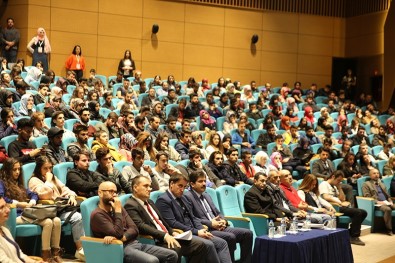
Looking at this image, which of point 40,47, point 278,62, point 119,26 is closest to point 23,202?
point 40,47

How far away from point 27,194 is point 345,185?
5078mm

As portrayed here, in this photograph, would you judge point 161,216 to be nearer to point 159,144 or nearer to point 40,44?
point 159,144

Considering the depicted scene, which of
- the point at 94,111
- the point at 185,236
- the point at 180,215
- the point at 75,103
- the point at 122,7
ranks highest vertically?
the point at 122,7

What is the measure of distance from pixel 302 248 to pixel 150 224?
135 cm

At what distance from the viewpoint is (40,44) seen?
13.3 metres

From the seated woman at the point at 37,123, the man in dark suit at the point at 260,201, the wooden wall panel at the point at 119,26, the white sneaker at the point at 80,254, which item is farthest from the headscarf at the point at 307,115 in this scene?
the white sneaker at the point at 80,254

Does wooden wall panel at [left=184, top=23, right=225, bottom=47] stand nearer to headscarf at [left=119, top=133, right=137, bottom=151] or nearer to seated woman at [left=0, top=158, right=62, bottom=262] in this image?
headscarf at [left=119, top=133, right=137, bottom=151]

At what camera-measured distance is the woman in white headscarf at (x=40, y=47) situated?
13.2m

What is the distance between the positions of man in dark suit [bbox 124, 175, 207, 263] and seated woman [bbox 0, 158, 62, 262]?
2.21ft

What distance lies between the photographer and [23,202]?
5.85 m

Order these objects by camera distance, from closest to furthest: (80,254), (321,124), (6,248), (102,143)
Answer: (6,248) < (80,254) < (102,143) < (321,124)

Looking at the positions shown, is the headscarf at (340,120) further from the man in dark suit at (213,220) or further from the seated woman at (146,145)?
the man in dark suit at (213,220)

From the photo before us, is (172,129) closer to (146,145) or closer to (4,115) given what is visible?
(146,145)

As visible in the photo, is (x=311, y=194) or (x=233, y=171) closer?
(x=311, y=194)
